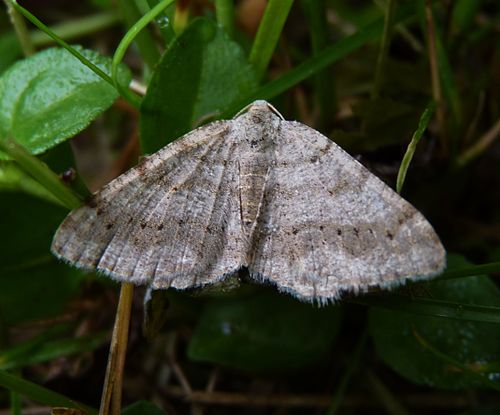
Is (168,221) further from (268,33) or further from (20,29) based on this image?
(20,29)

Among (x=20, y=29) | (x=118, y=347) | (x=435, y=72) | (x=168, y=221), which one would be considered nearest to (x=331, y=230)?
(x=168, y=221)

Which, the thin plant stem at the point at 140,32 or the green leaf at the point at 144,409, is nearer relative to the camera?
the green leaf at the point at 144,409

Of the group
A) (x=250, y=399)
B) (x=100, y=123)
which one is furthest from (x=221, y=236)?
(x=100, y=123)

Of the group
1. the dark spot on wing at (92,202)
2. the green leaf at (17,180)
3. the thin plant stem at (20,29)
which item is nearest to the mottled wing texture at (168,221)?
the dark spot on wing at (92,202)

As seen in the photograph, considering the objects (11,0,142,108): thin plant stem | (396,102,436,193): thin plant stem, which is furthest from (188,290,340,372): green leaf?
(11,0,142,108): thin plant stem

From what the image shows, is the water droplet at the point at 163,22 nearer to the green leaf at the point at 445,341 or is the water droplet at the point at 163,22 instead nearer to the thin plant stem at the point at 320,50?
the thin plant stem at the point at 320,50

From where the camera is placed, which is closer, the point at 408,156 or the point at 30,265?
the point at 408,156
